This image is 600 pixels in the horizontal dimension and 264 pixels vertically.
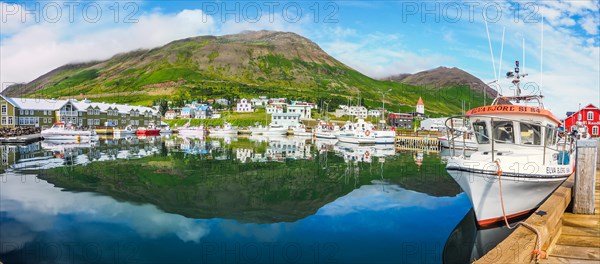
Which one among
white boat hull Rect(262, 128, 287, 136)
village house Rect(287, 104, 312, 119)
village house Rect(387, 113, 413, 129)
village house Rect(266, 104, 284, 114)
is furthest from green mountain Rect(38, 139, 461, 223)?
village house Rect(266, 104, 284, 114)

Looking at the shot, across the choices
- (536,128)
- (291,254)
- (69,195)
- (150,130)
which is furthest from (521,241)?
(150,130)

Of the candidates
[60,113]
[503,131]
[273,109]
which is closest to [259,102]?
[273,109]

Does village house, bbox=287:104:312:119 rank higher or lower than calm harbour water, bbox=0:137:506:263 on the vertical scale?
higher

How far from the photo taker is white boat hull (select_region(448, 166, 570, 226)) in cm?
1392

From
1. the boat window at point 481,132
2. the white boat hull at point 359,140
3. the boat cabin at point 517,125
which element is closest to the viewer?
the boat cabin at point 517,125

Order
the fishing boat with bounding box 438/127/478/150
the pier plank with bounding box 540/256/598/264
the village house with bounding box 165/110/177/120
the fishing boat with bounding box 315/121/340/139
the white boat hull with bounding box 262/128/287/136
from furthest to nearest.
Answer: the village house with bounding box 165/110/177/120, the white boat hull with bounding box 262/128/287/136, the fishing boat with bounding box 315/121/340/139, the fishing boat with bounding box 438/127/478/150, the pier plank with bounding box 540/256/598/264

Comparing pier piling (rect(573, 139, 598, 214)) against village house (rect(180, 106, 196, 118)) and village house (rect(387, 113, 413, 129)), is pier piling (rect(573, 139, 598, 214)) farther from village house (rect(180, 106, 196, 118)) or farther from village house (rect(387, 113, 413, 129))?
village house (rect(180, 106, 196, 118))

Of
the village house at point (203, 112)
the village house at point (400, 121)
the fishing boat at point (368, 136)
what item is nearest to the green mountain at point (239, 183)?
the fishing boat at point (368, 136)

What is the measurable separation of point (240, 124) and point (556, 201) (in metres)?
144

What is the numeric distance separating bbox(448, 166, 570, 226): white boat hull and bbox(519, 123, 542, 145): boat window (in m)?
1.67

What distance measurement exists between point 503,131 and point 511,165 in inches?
92.4

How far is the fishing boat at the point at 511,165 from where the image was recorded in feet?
45.8

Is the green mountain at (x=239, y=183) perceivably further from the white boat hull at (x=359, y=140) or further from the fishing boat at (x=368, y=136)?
the fishing boat at (x=368, y=136)

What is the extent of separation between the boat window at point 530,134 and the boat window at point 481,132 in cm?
132
